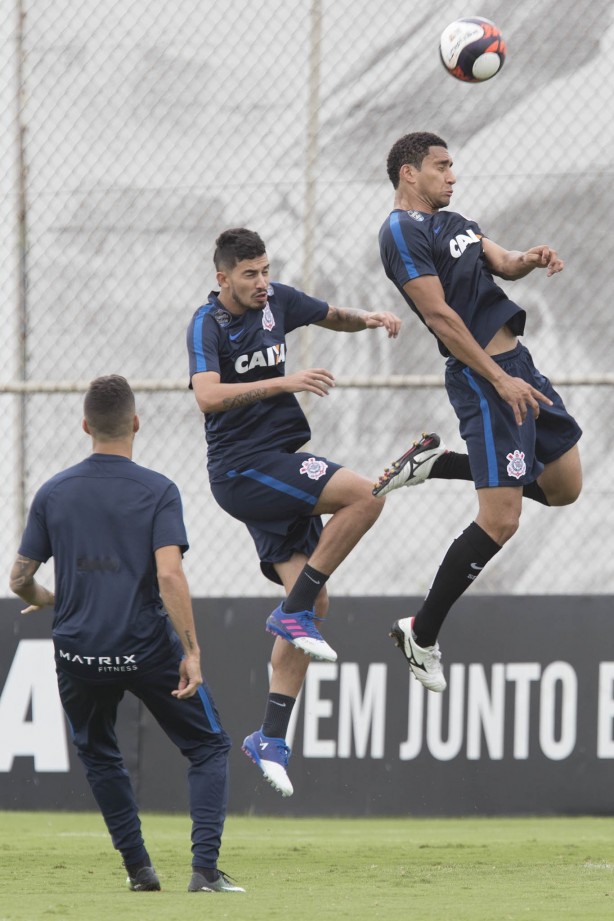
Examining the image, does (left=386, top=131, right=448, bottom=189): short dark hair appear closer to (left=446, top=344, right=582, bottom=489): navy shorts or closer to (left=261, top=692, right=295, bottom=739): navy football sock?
(left=446, top=344, right=582, bottom=489): navy shorts

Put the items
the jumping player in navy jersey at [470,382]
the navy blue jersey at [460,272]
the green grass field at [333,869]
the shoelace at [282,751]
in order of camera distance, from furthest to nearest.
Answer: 1. the shoelace at [282,751]
2. the navy blue jersey at [460,272]
3. the jumping player in navy jersey at [470,382]
4. the green grass field at [333,869]

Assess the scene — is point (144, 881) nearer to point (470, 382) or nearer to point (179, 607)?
point (179, 607)

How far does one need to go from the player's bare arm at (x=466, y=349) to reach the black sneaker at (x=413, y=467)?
550 mm

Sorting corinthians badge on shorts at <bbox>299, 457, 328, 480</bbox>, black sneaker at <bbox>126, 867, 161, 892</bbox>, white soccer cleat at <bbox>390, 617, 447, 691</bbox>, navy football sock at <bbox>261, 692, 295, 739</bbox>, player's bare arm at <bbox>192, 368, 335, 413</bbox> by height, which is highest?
player's bare arm at <bbox>192, 368, 335, 413</bbox>

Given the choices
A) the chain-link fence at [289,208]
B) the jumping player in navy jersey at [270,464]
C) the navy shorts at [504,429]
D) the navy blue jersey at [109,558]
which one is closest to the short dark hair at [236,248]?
the jumping player in navy jersey at [270,464]

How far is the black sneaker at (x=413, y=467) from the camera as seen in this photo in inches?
278

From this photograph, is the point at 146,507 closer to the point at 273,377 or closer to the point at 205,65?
the point at 273,377

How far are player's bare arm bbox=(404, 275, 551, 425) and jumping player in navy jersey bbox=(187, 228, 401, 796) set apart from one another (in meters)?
0.33

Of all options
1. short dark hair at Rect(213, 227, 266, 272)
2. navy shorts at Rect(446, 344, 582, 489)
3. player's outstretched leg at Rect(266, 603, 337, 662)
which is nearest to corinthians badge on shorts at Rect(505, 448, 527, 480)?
navy shorts at Rect(446, 344, 582, 489)

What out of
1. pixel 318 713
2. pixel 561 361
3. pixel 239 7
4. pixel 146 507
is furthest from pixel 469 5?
pixel 146 507

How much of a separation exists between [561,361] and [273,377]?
3767mm

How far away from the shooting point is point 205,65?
1111 centimetres

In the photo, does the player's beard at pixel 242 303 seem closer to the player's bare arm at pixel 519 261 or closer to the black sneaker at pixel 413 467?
the black sneaker at pixel 413 467

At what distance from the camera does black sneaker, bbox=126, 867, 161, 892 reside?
609 centimetres
